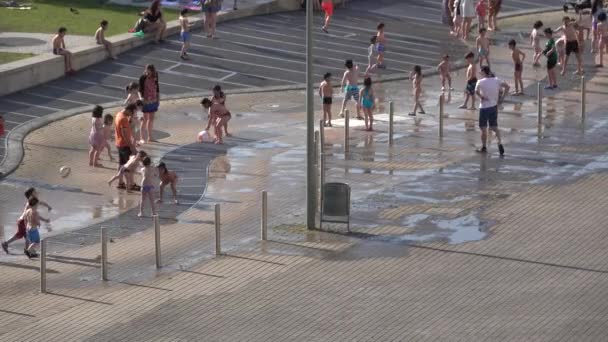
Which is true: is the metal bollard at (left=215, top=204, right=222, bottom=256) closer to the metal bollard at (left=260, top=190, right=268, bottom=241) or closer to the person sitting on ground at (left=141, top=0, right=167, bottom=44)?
the metal bollard at (left=260, top=190, right=268, bottom=241)

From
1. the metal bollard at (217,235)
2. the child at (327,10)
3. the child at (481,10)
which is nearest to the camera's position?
the metal bollard at (217,235)

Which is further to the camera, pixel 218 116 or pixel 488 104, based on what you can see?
pixel 218 116

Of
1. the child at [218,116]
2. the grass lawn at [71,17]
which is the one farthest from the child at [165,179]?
the grass lawn at [71,17]

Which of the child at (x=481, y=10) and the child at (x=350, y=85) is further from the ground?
the child at (x=481, y=10)

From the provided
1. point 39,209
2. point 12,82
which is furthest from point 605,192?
point 12,82

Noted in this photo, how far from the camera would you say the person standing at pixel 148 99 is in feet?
113

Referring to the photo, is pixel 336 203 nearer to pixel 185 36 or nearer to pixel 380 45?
pixel 185 36

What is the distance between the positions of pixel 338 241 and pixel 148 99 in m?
10.3

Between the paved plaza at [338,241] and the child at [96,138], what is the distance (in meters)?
0.33

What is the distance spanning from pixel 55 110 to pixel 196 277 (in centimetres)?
1559

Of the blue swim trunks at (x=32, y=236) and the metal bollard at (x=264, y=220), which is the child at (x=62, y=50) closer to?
the blue swim trunks at (x=32, y=236)

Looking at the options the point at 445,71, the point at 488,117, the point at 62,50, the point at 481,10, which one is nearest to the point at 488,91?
the point at 488,117

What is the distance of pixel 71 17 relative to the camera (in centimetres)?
4753

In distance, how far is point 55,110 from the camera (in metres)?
37.9
